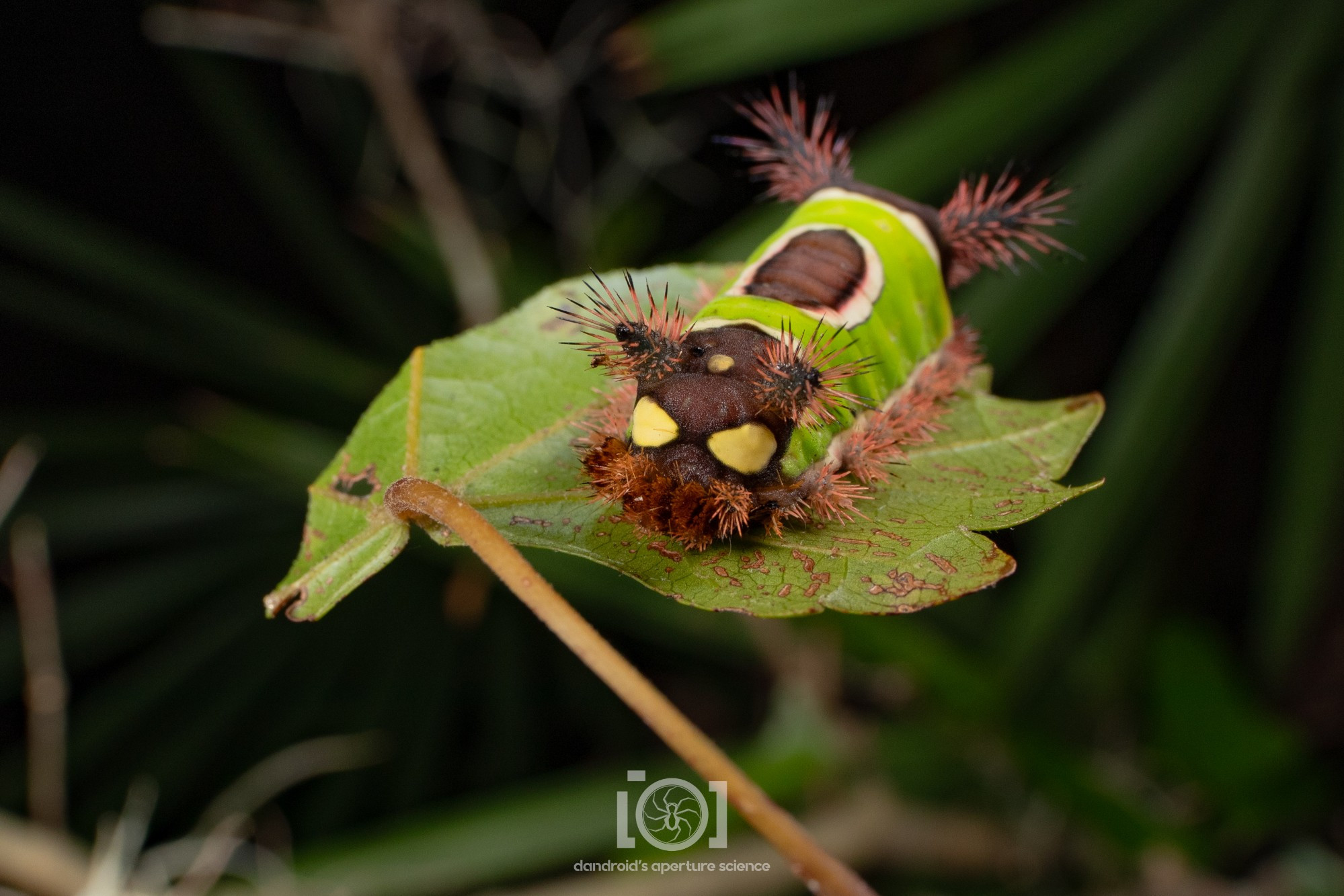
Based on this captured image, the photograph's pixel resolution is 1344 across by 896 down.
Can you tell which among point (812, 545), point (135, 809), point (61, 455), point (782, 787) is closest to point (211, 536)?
point (61, 455)

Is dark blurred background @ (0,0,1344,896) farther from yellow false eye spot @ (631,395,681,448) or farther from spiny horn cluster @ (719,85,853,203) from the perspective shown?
yellow false eye spot @ (631,395,681,448)

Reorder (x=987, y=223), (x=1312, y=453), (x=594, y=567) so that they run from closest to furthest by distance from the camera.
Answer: (x=987, y=223) < (x=1312, y=453) < (x=594, y=567)

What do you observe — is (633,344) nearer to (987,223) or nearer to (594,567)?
(987,223)

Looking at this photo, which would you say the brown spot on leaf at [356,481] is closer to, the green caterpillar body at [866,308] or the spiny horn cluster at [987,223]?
the green caterpillar body at [866,308]

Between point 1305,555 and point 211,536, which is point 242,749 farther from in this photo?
point 1305,555

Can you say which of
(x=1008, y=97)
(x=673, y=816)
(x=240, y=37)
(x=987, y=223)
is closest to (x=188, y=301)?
(x=240, y=37)
